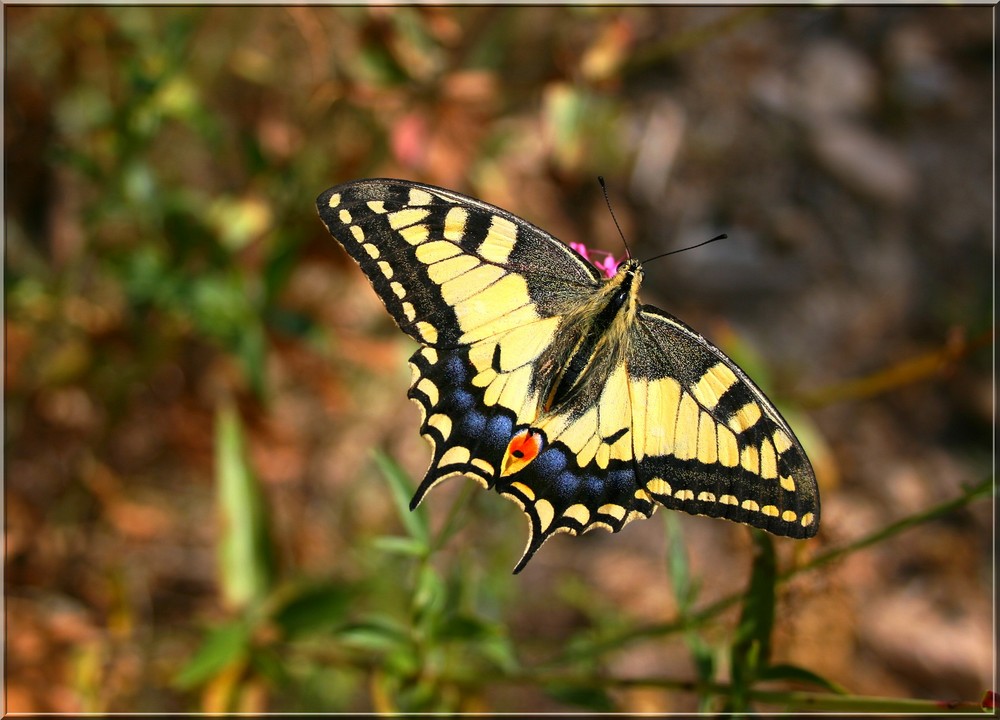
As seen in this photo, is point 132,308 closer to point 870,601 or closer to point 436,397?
point 436,397

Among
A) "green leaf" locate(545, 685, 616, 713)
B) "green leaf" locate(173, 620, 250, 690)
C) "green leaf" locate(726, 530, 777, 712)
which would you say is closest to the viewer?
"green leaf" locate(726, 530, 777, 712)

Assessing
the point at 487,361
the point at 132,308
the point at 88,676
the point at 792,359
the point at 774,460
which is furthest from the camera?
the point at 792,359

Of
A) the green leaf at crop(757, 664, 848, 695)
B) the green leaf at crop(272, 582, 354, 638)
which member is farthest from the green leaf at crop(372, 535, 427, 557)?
the green leaf at crop(757, 664, 848, 695)

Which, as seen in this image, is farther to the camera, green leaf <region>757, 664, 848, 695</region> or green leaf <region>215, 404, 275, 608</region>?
green leaf <region>215, 404, 275, 608</region>

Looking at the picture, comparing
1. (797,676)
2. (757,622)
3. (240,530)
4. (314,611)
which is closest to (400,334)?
(240,530)

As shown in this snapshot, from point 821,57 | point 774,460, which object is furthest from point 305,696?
point 821,57

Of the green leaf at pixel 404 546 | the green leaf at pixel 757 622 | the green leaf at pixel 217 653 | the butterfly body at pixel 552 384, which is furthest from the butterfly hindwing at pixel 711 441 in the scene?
the green leaf at pixel 217 653

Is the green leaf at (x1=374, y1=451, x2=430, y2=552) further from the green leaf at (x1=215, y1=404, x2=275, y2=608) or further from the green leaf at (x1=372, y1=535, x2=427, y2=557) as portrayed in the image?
the green leaf at (x1=215, y1=404, x2=275, y2=608)
